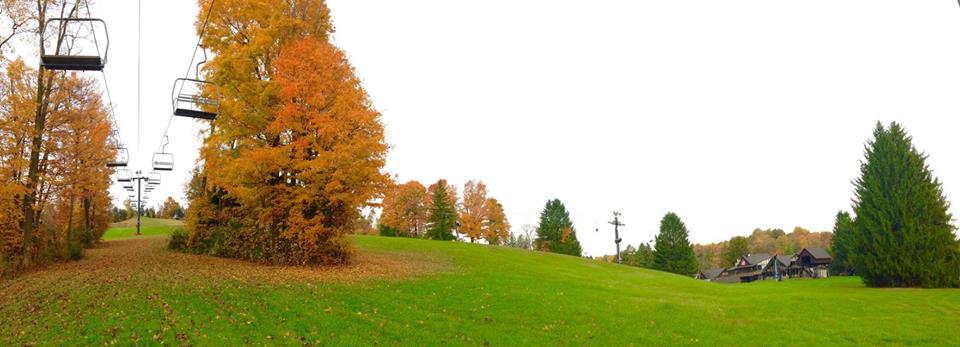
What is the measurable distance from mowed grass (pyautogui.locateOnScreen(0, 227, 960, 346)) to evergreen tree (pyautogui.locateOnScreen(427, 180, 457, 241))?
43.6m

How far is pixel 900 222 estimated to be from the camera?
98.6 ft

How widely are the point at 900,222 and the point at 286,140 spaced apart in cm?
3284

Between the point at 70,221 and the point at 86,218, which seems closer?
the point at 70,221

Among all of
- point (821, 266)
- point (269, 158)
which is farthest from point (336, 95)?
point (821, 266)

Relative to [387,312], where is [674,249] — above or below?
below

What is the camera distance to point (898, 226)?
99.0 ft

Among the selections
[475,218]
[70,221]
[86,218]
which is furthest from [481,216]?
[70,221]

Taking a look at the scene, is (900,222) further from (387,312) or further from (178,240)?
(178,240)

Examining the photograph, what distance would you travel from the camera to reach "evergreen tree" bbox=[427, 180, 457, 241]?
222 feet

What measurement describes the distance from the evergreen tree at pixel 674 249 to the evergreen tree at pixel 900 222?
39.7 meters

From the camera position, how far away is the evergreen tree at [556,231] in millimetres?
80812

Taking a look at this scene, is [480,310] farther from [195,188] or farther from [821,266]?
[821,266]

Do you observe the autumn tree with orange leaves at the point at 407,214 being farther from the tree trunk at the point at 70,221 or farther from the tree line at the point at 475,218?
the tree trunk at the point at 70,221

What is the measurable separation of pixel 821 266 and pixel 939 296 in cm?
5855
